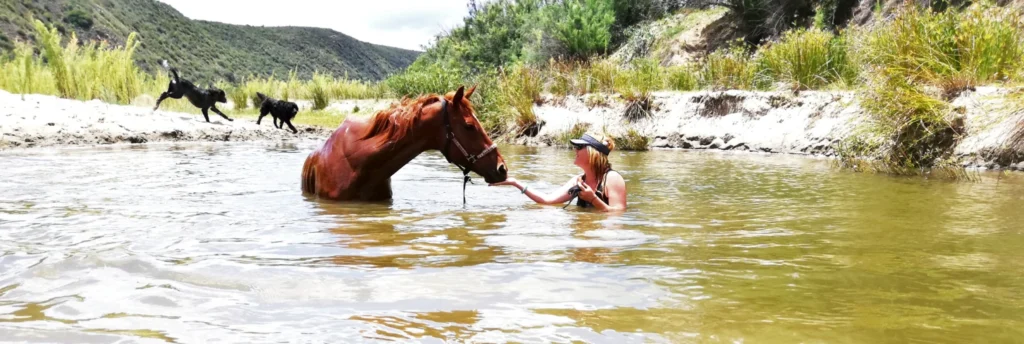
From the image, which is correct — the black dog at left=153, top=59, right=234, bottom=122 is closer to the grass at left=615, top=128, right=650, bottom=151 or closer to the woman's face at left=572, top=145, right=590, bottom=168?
the grass at left=615, top=128, right=650, bottom=151

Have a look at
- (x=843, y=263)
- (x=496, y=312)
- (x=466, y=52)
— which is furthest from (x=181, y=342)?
(x=466, y=52)

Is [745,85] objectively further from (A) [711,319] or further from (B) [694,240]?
(A) [711,319]

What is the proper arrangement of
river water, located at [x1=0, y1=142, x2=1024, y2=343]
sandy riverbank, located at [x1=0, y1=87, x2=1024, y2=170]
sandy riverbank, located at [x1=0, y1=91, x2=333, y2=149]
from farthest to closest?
sandy riverbank, located at [x1=0, y1=91, x2=333, y2=149] < sandy riverbank, located at [x1=0, y1=87, x2=1024, y2=170] < river water, located at [x1=0, y1=142, x2=1024, y2=343]

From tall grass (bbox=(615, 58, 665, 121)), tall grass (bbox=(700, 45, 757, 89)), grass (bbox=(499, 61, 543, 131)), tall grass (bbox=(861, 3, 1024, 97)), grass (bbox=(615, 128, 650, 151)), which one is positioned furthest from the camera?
grass (bbox=(499, 61, 543, 131))

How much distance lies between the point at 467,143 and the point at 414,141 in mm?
364

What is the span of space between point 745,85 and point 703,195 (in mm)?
8264

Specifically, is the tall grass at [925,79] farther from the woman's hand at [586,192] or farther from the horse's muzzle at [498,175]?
the horse's muzzle at [498,175]

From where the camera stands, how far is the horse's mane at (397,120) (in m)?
5.11

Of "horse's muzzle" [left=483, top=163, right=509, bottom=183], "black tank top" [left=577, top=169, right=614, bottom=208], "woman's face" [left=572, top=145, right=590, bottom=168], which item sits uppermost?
"woman's face" [left=572, top=145, right=590, bottom=168]

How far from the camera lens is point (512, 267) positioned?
10.8ft

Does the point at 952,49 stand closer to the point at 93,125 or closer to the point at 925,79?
the point at 925,79

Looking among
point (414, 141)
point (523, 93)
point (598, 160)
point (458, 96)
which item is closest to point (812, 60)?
point (523, 93)

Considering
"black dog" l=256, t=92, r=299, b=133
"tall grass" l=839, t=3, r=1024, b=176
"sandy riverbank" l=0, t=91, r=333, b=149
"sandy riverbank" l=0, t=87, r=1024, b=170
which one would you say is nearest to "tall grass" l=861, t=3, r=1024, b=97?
"tall grass" l=839, t=3, r=1024, b=176

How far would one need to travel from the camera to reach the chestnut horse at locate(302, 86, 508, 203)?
201 inches
